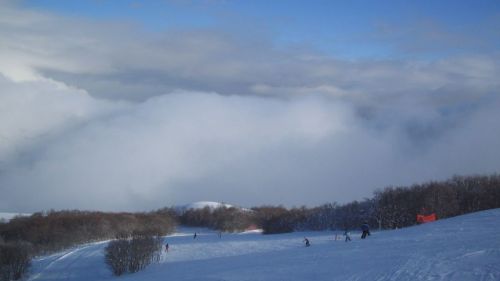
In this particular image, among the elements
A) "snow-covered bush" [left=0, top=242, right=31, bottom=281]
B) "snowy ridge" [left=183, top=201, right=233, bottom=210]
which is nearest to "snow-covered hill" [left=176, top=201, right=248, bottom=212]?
"snowy ridge" [left=183, top=201, right=233, bottom=210]

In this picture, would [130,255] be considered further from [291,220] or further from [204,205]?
[204,205]

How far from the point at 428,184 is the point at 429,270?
55778mm

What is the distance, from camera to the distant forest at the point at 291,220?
226ft

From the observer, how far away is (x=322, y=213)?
314 ft

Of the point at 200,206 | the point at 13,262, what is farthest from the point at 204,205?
the point at 13,262

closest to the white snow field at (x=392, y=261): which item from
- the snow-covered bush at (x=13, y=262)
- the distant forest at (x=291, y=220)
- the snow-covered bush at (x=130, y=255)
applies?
the snow-covered bush at (x=130, y=255)

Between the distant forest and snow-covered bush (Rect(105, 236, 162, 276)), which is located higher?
the distant forest

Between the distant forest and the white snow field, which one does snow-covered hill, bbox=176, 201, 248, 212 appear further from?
the white snow field

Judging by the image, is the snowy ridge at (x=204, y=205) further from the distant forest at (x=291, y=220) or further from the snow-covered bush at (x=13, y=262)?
the snow-covered bush at (x=13, y=262)

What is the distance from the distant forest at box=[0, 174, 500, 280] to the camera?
2712 inches

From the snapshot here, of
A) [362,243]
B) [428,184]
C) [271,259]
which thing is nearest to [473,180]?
[428,184]

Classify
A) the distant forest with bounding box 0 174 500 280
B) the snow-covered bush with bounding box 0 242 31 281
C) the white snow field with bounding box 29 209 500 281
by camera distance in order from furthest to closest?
the distant forest with bounding box 0 174 500 280
the snow-covered bush with bounding box 0 242 31 281
the white snow field with bounding box 29 209 500 281

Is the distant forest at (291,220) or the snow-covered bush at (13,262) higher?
the distant forest at (291,220)

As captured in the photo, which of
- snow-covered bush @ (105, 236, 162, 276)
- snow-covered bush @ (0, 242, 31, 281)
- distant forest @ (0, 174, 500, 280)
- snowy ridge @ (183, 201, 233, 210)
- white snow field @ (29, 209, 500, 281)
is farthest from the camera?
snowy ridge @ (183, 201, 233, 210)
